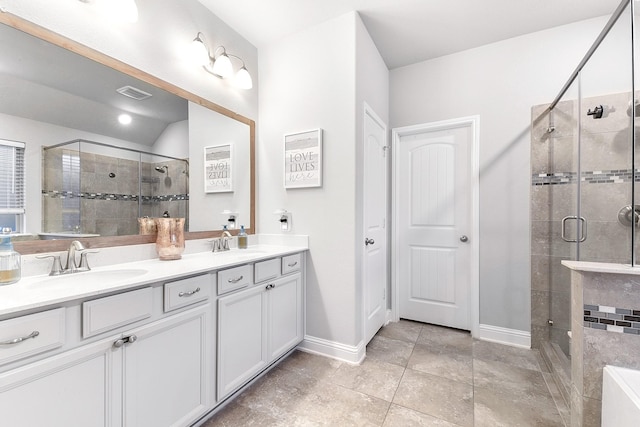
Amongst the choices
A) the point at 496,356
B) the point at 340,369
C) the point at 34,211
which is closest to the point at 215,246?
the point at 34,211

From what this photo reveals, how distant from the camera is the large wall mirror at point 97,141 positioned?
127 centimetres

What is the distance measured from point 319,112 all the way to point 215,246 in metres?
1.37

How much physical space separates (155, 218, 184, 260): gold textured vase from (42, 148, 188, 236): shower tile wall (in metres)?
0.12

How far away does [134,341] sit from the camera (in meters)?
1.14

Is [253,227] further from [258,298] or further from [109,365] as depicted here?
[109,365]

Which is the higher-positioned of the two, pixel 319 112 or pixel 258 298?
pixel 319 112

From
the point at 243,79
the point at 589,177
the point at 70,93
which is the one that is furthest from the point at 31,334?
the point at 589,177

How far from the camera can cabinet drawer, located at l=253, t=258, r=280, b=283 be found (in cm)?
179

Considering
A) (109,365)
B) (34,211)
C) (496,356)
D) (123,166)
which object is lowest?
(496,356)

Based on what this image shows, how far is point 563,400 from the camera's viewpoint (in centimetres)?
168

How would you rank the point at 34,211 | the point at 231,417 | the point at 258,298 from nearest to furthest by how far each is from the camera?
1. the point at 34,211
2. the point at 231,417
3. the point at 258,298

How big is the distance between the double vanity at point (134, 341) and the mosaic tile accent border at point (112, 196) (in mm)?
392

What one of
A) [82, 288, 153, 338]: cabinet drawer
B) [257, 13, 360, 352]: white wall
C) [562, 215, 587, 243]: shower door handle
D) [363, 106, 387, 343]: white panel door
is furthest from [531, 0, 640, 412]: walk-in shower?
[82, 288, 153, 338]: cabinet drawer

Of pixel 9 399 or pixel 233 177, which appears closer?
pixel 9 399
